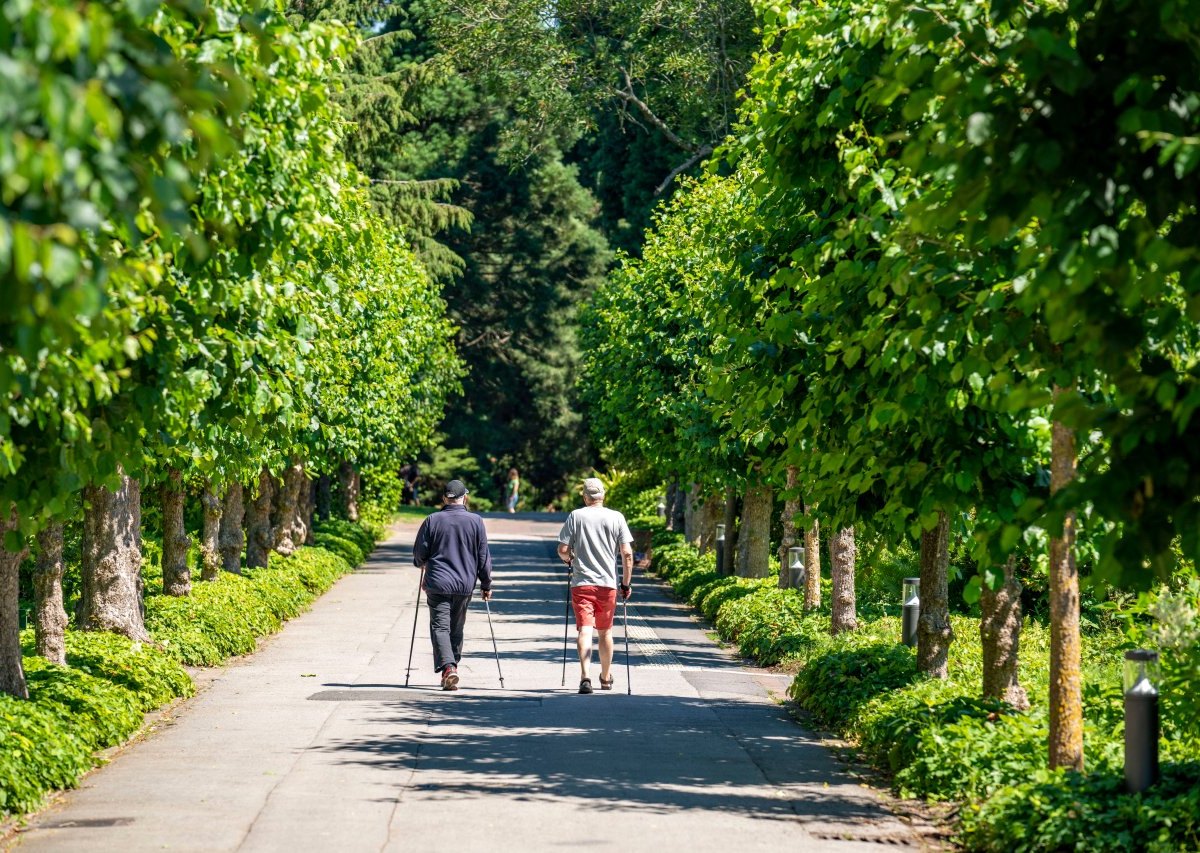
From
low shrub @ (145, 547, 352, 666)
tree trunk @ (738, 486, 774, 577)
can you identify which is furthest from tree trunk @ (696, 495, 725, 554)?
low shrub @ (145, 547, 352, 666)

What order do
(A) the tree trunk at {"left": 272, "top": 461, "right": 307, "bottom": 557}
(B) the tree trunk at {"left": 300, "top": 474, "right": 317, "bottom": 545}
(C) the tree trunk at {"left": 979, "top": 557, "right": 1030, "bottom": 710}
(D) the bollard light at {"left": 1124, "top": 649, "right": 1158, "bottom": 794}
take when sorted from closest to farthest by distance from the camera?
(D) the bollard light at {"left": 1124, "top": 649, "right": 1158, "bottom": 794}, (C) the tree trunk at {"left": 979, "top": 557, "right": 1030, "bottom": 710}, (A) the tree trunk at {"left": 272, "top": 461, "right": 307, "bottom": 557}, (B) the tree trunk at {"left": 300, "top": 474, "right": 317, "bottom": 545}

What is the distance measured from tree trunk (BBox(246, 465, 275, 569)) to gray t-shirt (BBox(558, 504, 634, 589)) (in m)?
13.0

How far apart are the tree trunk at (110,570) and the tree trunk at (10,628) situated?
10.6 ft

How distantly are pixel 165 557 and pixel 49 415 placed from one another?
477 inches

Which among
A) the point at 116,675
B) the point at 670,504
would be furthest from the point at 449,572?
the point at 670,504

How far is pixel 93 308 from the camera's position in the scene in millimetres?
4117

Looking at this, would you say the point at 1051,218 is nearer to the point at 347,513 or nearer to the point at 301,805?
the point at 301,805

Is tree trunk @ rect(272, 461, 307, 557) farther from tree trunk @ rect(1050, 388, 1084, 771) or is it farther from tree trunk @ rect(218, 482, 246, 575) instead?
tree trunk @ rect(1050, 388, 1084, 771)

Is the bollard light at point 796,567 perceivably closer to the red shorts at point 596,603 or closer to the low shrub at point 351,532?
the red shorts at point 596,603

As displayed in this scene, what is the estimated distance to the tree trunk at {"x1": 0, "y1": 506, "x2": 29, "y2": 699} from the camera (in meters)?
11.1

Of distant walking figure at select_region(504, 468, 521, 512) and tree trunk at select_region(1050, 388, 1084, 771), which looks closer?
tree trunk at select_region(1050, 388, 1084, 771)

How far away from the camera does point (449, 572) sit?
50.6 ft

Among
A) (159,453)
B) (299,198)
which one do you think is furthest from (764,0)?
(159,453)

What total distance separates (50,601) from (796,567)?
10971mm
